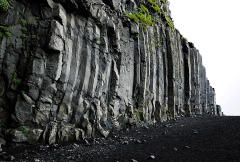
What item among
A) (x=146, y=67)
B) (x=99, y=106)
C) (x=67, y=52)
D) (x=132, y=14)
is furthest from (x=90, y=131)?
(x=132, y=14)

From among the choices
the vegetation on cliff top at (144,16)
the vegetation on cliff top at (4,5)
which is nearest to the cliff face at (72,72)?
the vegetation on cliff top at (4,5)

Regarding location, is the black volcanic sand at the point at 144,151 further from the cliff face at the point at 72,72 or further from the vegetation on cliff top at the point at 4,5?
the vegetation on cliff top at the point at 4,5

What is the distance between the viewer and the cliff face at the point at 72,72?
1246 cm

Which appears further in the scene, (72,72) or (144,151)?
(72,72)

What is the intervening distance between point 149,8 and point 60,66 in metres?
24.9

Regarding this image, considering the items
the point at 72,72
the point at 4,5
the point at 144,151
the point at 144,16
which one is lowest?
the point at 144,151

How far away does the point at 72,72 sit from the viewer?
1542 centimetres

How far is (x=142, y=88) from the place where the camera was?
23625 mm

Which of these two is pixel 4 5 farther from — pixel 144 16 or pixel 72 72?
pixel 144 16

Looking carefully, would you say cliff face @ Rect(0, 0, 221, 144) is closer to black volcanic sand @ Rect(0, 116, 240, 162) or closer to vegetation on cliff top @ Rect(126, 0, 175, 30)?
vegetation on cliff top @ Rect(126, 0, 175, 30)

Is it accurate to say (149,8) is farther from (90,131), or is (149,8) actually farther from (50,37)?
(90,131)

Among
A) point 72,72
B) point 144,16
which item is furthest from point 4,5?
point 144,16

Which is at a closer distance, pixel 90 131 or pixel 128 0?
pixel 90 131

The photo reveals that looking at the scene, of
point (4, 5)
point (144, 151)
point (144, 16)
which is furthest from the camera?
point (144, 16)
